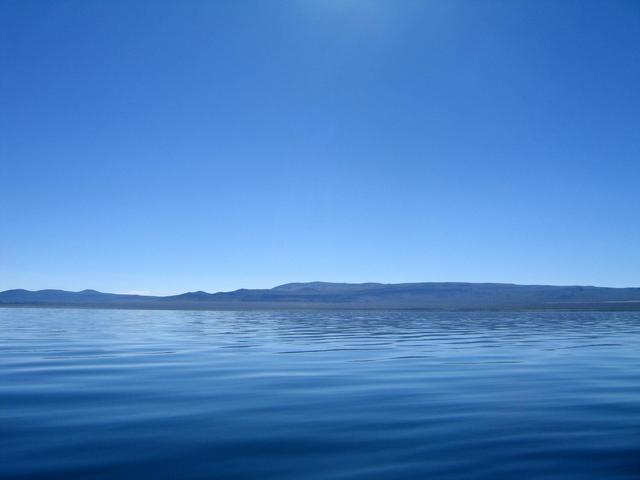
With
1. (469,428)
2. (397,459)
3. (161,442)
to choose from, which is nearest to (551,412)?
(469,428)

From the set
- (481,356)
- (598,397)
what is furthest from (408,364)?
(598,397)

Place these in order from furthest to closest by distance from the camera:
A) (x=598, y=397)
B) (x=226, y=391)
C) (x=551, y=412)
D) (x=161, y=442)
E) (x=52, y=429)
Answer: (x=226, y=391) < (x=598, y=397) < (x=551, y=412) < (x=52, y=429) < (x=161, y=442)

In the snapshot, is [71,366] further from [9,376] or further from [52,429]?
[52,429]

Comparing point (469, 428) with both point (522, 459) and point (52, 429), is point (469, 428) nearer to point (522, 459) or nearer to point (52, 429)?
point (522, 459)

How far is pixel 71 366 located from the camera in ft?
47.3

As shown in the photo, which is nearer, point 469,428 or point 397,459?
point 397,459

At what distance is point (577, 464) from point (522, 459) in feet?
1.80

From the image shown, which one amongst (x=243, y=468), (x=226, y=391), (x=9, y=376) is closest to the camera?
(x=243, y=468)

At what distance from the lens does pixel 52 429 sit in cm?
775

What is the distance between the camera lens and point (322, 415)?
8.66 metres

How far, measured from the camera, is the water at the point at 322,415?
6145 millimetres

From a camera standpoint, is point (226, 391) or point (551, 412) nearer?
point (551, 412)

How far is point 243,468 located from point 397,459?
5.48ft

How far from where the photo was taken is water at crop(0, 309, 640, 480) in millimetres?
6145
